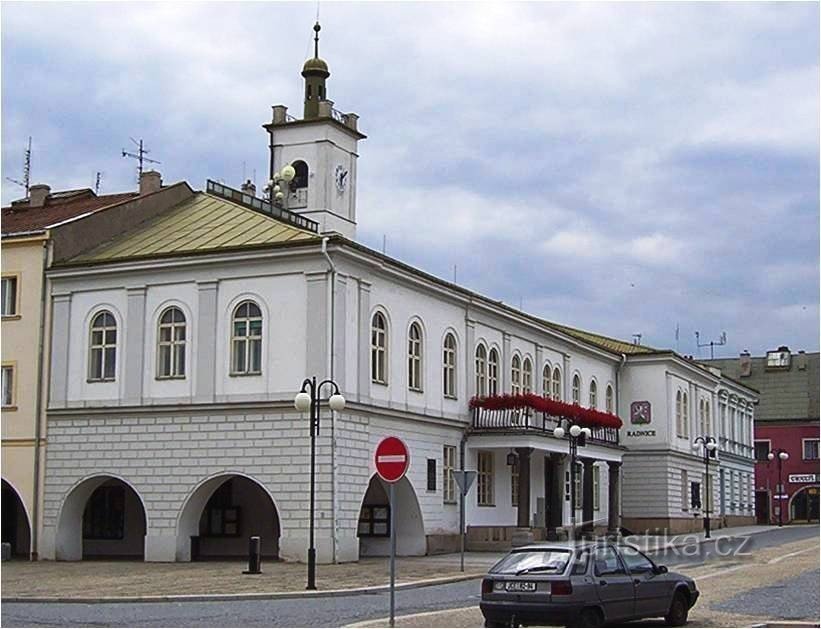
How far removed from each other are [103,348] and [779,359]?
6426cm

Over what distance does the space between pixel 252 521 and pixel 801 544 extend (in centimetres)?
1967

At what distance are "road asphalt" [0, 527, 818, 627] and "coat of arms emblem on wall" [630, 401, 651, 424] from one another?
33953 mm

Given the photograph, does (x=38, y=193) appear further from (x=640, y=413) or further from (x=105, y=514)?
(x=640, y=413)

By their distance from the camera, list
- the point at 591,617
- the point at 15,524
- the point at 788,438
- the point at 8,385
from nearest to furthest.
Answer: the point at 591,617 → the point at 8,385 → the point at 15,524 → the point at 788,438

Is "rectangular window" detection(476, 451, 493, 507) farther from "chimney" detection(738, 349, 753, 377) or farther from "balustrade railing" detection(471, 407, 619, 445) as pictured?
"chimney" detection(738, 349, 753, 377)

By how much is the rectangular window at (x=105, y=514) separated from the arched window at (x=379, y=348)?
8.70m

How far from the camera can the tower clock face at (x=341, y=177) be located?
51.6 metres

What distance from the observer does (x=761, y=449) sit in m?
88.6

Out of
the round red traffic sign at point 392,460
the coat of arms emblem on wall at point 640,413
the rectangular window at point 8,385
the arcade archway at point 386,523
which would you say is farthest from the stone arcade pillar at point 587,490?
the round red traffic sign at point 392,460

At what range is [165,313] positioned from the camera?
36281mm

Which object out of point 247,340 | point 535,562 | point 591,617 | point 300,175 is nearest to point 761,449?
point 300,175

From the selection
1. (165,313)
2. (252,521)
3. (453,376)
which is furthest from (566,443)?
(165,313)

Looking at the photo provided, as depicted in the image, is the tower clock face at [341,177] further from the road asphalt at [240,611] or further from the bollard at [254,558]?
the road asphalt at [240,611]

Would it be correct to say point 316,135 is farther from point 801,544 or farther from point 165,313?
point 801,544
